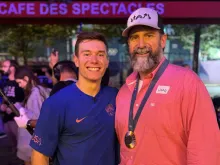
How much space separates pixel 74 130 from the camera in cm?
212

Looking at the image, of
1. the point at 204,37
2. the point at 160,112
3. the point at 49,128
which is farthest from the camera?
the point at 204,37

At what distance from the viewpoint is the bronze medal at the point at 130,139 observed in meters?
2.01

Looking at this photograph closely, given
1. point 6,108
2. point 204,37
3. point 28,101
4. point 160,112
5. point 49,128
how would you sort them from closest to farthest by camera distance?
point 160,112
point 49,128
point 28,101
point 6,108
point 204,37

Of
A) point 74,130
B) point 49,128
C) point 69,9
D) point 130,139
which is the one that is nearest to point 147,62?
point 130,139

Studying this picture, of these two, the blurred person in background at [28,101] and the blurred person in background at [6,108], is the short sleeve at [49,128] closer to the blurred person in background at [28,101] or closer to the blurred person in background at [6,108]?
the blurred person in background at [28,101]

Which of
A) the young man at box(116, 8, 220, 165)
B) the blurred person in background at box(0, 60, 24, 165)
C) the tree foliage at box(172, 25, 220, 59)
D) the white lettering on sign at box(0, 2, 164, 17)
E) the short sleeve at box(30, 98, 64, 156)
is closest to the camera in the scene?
the young man at box(116, 8, 220, 165)

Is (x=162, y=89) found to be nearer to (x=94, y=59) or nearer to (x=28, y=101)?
(x=94, y=59)

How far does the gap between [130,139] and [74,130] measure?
1.19 feet

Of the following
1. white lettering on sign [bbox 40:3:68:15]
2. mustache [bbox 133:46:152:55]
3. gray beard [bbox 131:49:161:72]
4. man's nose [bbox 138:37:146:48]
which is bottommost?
gray beard [bbox 131:49:161:72]

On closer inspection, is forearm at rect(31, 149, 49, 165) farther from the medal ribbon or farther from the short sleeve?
the medal ribbon

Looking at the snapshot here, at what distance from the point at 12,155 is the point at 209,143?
5.37 m

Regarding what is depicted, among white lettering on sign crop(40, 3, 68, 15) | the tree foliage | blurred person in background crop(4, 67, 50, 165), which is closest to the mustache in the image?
blurred person in background crop(4, 67, 50, 165)

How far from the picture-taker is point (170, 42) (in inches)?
340

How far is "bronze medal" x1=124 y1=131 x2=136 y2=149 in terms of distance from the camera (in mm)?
2006
